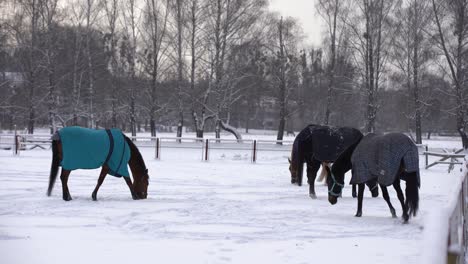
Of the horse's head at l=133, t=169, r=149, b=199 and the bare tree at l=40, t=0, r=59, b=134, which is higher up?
the bare tree at l=40, t=0, r=59, b=134

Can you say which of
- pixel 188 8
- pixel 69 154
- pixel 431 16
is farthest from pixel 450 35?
pixel 69 154

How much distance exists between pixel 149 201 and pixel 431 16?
1075 inches

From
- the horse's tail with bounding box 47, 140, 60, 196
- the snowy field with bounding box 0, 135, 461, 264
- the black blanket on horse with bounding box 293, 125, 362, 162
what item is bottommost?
the snowy field with bounding box 0, 135, 461, 264

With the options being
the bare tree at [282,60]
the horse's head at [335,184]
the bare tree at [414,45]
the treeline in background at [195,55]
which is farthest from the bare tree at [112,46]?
the horse's head at [335,184]

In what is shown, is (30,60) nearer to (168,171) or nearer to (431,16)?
(168,171)

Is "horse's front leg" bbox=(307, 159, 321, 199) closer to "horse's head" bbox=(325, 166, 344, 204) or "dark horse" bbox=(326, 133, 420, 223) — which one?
"horse's head" bbox=(325, 166, 344, 204)

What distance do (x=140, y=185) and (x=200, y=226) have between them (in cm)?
294

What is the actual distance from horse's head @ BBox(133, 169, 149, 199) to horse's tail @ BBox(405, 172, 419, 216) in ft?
16.0

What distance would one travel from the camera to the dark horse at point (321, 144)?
34.2ft

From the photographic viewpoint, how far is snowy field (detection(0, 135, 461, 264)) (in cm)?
527

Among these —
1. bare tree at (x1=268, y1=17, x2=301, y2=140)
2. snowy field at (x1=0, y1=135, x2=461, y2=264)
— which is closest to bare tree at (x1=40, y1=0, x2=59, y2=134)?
bare tree at (x1=268, y1=17, x2=301, y2=140)

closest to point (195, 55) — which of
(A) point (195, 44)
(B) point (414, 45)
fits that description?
(A) point (195, 44)

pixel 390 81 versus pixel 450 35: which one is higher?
pixel 450 35

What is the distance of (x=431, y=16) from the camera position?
1211 inches
